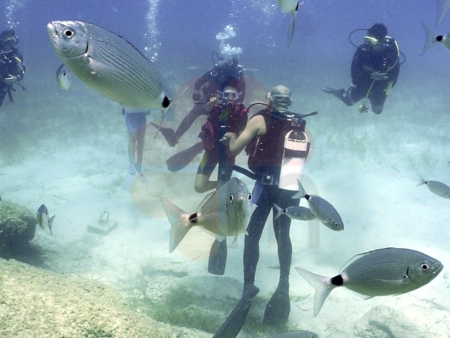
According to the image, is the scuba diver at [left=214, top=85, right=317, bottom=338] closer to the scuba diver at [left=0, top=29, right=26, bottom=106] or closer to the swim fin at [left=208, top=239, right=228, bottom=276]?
the swim fin at [left=208, top=239, right=228, bottom=276]

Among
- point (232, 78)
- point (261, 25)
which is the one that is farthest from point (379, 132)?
point (261, 25)

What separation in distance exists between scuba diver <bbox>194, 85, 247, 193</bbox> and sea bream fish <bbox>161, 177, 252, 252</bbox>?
249 centimetres

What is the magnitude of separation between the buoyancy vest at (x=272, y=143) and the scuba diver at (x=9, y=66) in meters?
7.02

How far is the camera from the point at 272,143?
4.21m

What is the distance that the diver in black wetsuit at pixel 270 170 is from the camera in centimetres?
412

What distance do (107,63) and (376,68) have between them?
321 inches

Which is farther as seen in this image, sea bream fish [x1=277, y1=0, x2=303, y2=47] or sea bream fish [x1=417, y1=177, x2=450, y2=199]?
sea bream fish [x1=417, y1=177, x2=450, y2=199]

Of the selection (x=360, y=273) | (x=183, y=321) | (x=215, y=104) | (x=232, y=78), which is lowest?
(x=183, y=321)

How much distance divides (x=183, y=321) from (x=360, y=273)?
2754 millimetres

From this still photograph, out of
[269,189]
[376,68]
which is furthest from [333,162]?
[269,189]

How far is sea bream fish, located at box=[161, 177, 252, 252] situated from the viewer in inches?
77.8

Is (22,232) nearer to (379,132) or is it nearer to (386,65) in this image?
(386,65)

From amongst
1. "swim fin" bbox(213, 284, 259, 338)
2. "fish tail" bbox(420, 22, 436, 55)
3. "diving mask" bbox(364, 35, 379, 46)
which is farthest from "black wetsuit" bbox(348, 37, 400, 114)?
"swim fin" bbox(213, 284, 259, 338)

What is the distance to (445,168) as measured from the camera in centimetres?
1032
